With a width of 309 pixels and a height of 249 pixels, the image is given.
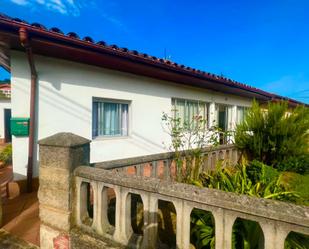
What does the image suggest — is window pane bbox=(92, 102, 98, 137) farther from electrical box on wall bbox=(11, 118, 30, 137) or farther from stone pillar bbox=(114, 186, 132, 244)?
stone pillar bbox=(114, 186, 132, 244)

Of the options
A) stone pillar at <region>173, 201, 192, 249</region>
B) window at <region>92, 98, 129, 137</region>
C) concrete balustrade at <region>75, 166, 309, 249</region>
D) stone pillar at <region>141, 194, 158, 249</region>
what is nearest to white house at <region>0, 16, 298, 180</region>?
window at <region>92, 98, 129, 137</region>

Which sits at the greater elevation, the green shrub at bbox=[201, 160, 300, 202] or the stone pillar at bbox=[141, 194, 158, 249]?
the stone pillar at bbox=[141, 194, 158, 249]

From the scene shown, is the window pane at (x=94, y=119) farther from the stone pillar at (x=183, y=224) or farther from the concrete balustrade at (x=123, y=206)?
the stone pillar at (x=183, y=224)

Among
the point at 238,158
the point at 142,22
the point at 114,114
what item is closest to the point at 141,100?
the point at 114,114

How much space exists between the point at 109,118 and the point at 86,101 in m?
0.91

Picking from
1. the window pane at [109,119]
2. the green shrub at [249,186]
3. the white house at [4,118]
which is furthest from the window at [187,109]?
the white house at [4,118]

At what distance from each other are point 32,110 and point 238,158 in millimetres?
6023

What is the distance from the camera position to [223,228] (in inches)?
59.5

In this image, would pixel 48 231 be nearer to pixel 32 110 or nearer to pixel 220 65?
→ pixel 32 110

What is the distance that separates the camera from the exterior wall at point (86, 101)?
13.6 feet

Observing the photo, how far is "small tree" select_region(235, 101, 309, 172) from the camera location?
20.7 feet

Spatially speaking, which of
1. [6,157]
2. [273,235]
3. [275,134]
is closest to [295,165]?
[275,134]

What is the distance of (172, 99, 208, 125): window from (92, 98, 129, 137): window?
2086mm

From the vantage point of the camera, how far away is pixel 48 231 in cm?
246
